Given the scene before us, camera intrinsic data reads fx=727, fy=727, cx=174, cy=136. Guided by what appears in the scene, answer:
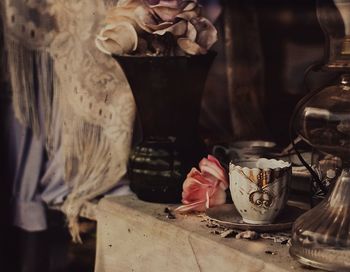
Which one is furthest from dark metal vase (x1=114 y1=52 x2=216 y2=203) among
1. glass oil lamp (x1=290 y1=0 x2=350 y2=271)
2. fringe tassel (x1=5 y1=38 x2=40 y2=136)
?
fringe tassel (x1=5 y1=38 x2=40 y2=136)

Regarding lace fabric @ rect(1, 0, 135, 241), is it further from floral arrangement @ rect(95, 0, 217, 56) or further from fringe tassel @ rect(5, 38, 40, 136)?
floral arrangement @ rect(95, 0, 217, 56)

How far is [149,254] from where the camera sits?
1.25 meters

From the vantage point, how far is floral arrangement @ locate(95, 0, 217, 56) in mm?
1288

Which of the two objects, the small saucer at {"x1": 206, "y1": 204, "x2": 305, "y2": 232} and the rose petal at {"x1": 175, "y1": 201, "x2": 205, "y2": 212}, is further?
the rose petal at {"x1": 175, "y1": 201, "x2": 205, "y2": 212}

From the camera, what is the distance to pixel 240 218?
3.89 ft

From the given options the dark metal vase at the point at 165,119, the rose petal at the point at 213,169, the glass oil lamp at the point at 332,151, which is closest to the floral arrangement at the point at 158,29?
the dark metal vase at the point at 165,119

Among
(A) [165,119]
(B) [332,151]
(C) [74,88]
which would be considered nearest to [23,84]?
(C) [74,88]

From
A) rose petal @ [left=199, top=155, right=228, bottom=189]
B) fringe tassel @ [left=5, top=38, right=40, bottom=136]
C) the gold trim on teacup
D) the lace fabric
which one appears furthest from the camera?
fringe tassel @ [left=5, top=38, right=40, bottom=136]

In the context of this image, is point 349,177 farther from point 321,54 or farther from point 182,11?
point 321,54

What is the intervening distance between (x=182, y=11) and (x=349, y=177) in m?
0.47

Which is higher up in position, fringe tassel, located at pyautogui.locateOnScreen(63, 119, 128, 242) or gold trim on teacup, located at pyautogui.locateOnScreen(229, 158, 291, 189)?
gold trim on teacup, located at pyautogui.locateOnScreen(229, 158, 291, 189)

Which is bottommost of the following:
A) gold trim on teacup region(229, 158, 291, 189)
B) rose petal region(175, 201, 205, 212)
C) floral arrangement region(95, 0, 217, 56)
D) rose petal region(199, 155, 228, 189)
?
rose petal region(175, 201, 205, 212)

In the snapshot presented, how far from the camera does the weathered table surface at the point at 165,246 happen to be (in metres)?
1.06

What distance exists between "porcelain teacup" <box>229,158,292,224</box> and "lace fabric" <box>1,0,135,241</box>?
1.56ft
